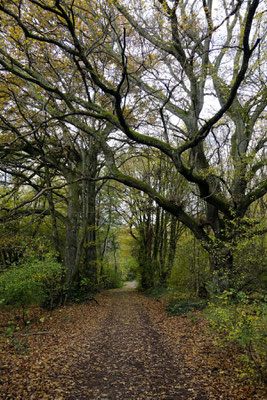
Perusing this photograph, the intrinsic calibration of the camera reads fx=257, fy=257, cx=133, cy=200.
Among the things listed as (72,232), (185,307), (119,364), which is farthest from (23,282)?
(185,307)

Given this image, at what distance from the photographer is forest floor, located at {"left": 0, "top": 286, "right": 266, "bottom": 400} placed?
3838 millimetres

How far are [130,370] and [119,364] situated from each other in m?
0.38

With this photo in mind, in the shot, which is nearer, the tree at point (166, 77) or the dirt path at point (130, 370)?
the dirt path at point (130, 370)

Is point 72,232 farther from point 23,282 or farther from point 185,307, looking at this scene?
point 185,307

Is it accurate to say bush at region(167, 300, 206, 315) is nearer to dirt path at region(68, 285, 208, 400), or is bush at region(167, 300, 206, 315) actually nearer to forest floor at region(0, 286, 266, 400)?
forest floor at region(0, 286, 266, 400)

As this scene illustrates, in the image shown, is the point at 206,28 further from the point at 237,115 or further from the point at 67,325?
the point at 67,325

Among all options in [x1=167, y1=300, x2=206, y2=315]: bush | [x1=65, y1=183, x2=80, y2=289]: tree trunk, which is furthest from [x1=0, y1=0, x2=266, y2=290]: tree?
[x1=65, y1=183, x2=80, y2=289]: tree trunk

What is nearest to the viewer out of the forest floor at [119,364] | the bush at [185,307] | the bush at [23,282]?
the forest floor at [119,364]

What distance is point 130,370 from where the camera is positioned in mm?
4719

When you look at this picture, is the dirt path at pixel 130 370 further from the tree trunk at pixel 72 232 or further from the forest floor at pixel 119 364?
the tree trunk at pixel 72 232

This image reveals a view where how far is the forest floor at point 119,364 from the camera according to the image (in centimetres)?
384

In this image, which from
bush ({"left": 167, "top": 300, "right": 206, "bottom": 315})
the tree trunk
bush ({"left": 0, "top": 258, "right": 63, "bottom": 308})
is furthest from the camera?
the tree trunk

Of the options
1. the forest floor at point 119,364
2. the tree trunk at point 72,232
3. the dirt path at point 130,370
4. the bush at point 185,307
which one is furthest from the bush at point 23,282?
the bush at point 185,307

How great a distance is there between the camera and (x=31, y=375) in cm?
436
